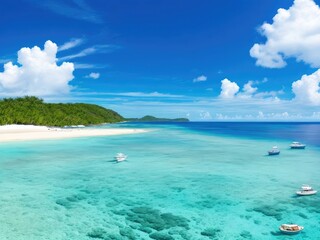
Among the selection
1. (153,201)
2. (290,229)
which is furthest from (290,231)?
(153,201)

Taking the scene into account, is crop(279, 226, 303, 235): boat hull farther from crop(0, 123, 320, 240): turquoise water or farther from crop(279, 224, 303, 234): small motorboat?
crop(0, 123, 320, 240): turquoise water

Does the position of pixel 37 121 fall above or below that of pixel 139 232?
above

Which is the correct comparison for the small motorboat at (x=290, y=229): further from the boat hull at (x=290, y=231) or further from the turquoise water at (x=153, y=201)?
the turquoise water at (x=153, y=201)

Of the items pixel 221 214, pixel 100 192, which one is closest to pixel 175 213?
pixel 221 214

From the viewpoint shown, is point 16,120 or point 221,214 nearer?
point 221,214

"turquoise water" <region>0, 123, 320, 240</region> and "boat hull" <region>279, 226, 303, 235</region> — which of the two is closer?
"boat hull" <region>279, 226, 303, 235</region>

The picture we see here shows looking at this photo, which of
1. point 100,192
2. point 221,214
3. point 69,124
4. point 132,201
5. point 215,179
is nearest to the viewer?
point 221,214

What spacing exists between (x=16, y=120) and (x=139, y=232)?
3470 inches

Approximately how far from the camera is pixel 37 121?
98.4m

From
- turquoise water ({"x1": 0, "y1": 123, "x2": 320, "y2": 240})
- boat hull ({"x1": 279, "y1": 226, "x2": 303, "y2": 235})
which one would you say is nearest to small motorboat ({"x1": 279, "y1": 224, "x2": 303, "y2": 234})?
boat hull ({"x1": 279, "y1": 226, "x2": 303, "y2": 235})

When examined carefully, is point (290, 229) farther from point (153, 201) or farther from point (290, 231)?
point (153, 201)

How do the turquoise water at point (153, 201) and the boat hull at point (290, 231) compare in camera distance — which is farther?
the turquoise water at point (153, 201)

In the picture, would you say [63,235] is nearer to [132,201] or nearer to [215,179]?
[132,201]

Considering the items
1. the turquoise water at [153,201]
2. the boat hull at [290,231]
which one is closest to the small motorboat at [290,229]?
the boat hull at [290,231]
